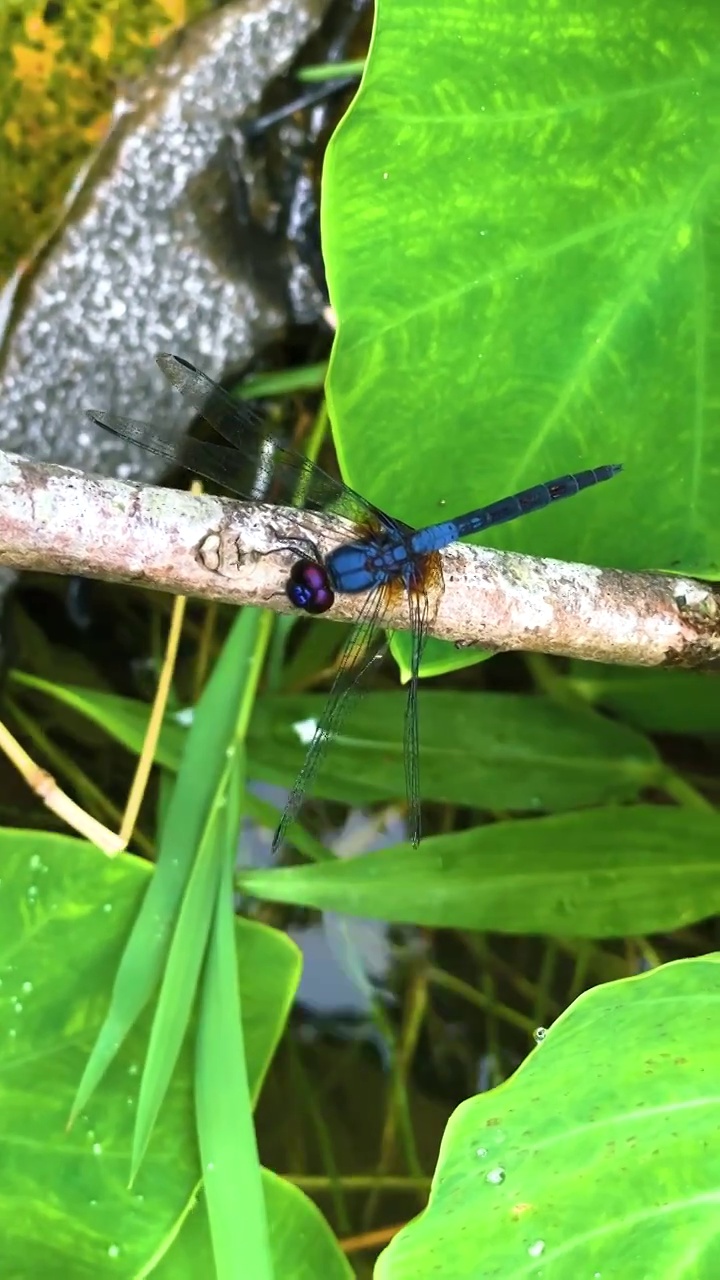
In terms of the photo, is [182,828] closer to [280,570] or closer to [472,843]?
[472,843]

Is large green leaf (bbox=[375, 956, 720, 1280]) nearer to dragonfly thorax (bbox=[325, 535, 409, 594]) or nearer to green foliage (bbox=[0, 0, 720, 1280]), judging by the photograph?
green foliage (bbox=[0, 0, 720, 1280])

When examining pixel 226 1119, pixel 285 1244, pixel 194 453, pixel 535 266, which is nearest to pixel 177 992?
pixel 226 1119

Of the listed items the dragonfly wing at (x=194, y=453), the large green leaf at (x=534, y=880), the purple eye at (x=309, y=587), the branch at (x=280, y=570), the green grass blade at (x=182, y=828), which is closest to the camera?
the branch at (x=280, y=570)

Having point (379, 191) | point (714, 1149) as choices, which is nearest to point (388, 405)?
point (379, 191)

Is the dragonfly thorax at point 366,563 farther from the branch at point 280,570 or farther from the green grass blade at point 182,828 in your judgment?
the green grass blade at point 182,828

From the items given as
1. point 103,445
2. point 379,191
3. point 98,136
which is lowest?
point 379,191

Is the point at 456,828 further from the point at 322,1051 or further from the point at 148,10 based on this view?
the point at 148,10

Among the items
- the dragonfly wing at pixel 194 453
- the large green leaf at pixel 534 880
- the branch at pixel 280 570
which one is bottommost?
the large green leaf at pixel 534 880

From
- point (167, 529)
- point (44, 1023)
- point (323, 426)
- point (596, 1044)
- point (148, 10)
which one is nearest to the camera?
point (167, 529)

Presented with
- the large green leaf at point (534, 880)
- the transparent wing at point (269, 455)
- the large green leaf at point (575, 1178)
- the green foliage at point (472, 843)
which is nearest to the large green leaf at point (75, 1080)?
the green foliage at point (472, 843)
